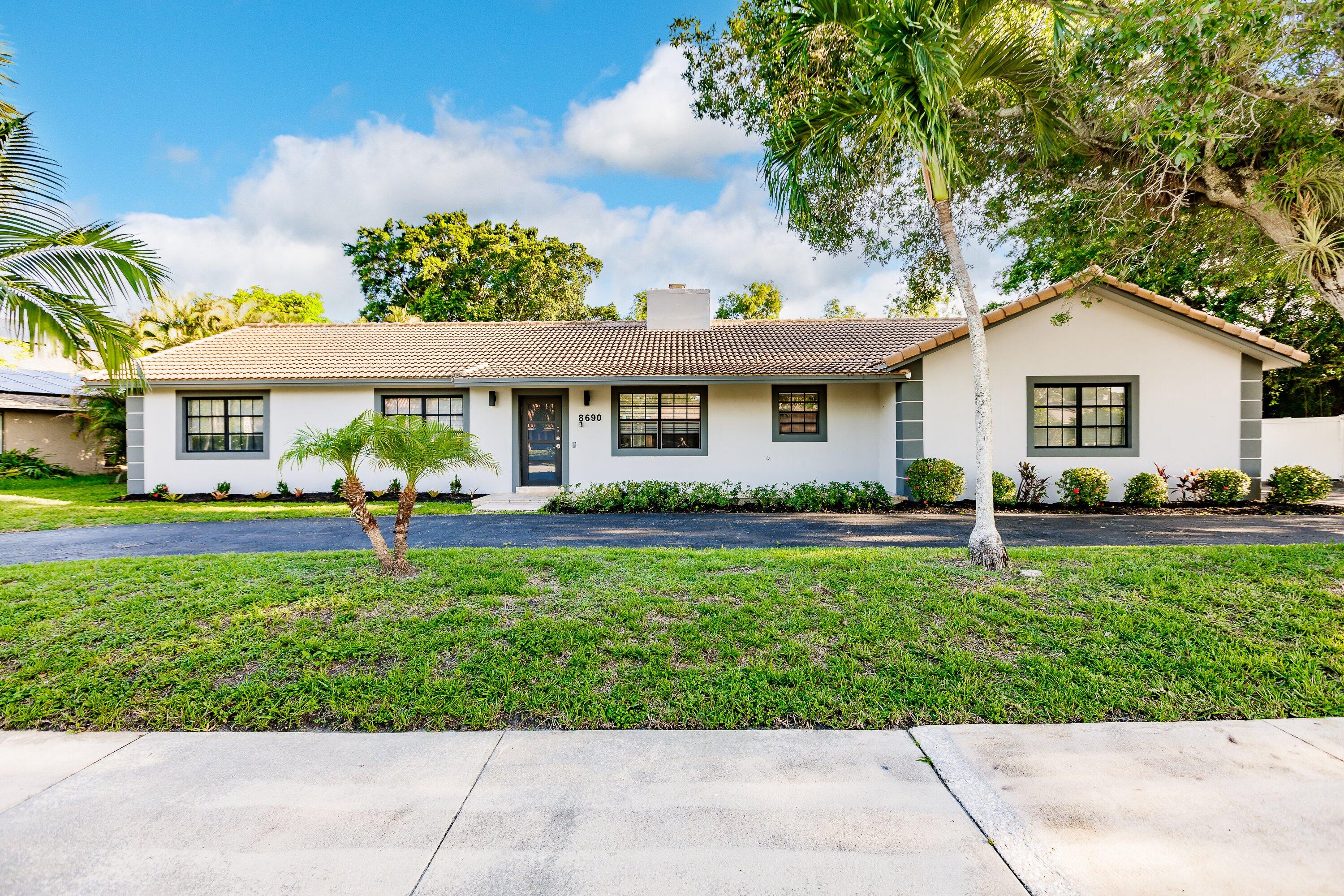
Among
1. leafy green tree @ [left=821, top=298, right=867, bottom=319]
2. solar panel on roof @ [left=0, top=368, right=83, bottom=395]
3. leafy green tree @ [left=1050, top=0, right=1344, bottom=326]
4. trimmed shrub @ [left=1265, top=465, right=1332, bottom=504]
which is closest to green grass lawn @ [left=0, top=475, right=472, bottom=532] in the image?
solar panel on roof @ [left=0, top=368, right=83, bottom=395]

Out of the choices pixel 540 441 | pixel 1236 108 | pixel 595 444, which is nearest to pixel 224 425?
pixel 540 441

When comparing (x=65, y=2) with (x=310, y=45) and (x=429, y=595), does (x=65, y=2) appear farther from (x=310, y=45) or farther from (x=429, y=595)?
(x=429, y=595)

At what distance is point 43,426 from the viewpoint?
1742cm

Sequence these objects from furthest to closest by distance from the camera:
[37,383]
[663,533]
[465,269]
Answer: [465,269]
[37,383]
[663,533]

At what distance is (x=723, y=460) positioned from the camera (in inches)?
491

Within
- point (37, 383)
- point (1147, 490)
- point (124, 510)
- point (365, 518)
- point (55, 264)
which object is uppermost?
point (37, 383)

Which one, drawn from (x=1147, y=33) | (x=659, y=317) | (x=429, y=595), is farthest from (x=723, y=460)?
(x=1147, y=33)

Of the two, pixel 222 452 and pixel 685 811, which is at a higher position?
pixel 222 452

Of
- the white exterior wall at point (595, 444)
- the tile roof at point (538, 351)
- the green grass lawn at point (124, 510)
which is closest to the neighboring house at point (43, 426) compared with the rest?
the green grass lawn at point (124, 510)

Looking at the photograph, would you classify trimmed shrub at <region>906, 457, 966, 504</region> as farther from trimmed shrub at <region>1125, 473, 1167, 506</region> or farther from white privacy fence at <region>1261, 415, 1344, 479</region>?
white privacy fence at <region>1261, 415, 1344, 479</region>

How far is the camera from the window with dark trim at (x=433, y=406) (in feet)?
41.9

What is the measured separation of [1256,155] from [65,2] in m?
15.2

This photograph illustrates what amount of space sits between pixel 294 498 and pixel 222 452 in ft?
6.74

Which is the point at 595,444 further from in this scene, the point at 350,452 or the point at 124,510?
the point at 124,510
